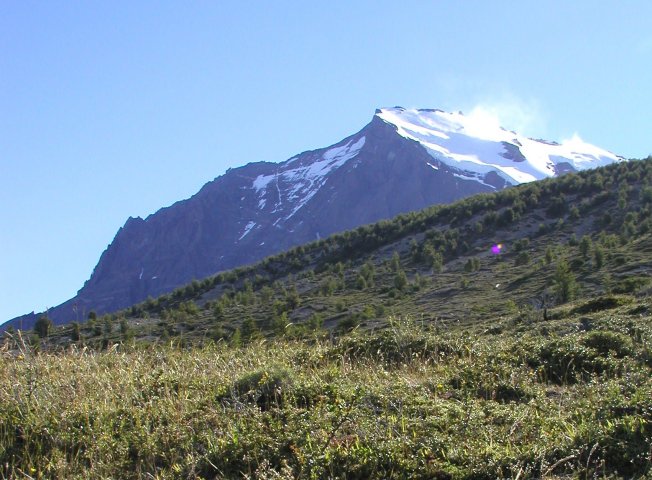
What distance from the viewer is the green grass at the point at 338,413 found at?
405 centimetres

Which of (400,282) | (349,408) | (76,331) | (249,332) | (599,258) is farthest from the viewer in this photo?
(400,282)

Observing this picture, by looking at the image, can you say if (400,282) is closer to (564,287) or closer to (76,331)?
(564,287)

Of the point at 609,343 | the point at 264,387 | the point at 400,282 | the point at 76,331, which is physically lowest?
the point at 400,282

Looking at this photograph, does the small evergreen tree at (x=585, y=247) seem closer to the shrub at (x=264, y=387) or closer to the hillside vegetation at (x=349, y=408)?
the hillside vegetation at (x=349, y=408)

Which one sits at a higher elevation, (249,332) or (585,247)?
(249,332)

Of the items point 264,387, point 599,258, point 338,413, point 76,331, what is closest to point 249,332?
point 76,331

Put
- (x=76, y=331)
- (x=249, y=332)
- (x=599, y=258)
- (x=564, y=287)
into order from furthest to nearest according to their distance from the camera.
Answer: (x=599, y=258) < (x=564, y=287) < (x=249, y=332) < (x=76, y=331)

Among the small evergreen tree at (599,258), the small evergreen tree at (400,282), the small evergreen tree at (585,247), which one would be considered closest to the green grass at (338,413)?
the small evergreen tree at (599,258)

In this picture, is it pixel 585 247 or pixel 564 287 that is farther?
pixel 585 247

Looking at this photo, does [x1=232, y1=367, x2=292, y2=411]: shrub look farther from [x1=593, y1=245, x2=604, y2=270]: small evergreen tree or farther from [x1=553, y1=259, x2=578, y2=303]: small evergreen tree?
[x1=593, y1=245, x2=604, y2=270]: small evergreen tree

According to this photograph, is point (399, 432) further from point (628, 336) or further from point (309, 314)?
point (309, 314)

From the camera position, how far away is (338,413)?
469 cm

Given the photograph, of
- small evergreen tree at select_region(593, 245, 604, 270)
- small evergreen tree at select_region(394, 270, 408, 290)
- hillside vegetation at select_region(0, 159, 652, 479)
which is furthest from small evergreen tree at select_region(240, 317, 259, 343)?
small evergreen tree at select_region(593, 245, 604, 270)

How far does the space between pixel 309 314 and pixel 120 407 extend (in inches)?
1129
